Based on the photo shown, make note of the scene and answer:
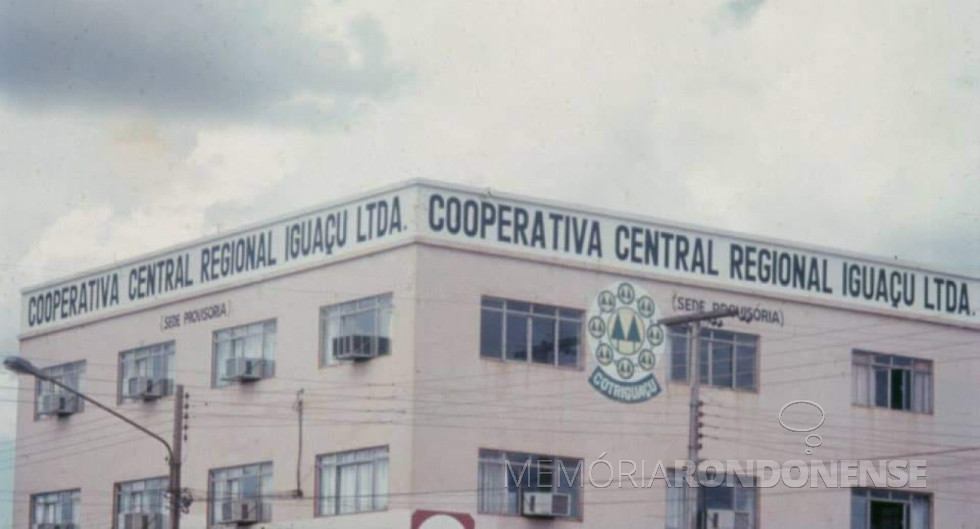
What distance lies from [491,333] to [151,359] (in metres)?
12.9

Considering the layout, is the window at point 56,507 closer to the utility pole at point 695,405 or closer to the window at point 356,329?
the window at point 356,329

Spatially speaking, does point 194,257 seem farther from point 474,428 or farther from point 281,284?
point 474,428

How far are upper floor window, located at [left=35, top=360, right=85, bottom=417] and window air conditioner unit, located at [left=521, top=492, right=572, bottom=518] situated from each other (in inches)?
668

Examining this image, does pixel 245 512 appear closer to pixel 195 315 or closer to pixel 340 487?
pixel 340 487

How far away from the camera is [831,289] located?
→ 5434cm

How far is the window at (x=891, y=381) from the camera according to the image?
54906mm

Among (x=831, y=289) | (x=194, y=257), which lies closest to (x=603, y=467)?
(x=831, y=289)

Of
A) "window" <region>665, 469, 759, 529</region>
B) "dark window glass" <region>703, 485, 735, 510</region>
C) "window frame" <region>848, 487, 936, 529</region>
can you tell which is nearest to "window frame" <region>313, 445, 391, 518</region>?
"window" <region>665, 469, 759, 529</region>

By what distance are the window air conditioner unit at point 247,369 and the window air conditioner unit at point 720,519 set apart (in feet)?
42.1

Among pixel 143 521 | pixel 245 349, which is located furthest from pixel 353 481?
pixel 143 521

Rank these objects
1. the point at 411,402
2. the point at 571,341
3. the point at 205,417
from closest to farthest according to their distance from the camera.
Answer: the point at 411,402
the point at 571,341
the point at 205,417

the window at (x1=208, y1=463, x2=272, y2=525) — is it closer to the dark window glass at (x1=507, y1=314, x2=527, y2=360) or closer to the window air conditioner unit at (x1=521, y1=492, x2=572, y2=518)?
the window air conditioner unit at (x1=521, y1=492, x2=572, y2=518)

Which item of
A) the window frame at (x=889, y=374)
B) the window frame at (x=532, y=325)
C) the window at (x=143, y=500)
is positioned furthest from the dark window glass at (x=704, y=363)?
the window at (x=143, y=500)

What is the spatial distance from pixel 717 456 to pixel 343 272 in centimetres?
1166
